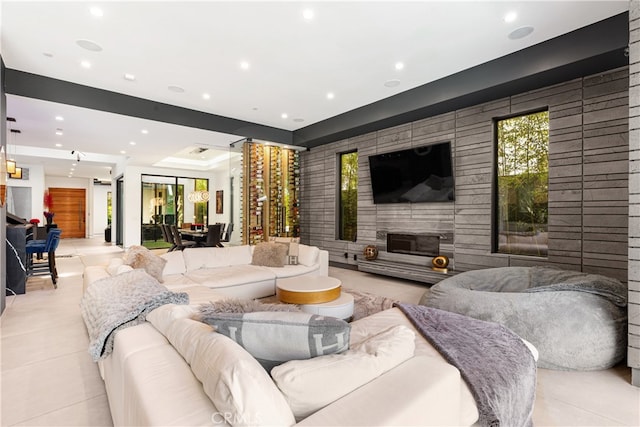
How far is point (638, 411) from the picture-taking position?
1.96 m

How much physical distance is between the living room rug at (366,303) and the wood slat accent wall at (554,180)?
155 cm

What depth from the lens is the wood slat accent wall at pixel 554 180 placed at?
139 inches

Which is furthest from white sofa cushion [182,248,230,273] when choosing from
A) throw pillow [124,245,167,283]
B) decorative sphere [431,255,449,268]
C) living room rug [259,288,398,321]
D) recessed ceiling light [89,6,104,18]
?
decorative sphere [431,255,449,268]

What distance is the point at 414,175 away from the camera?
5.53 meters

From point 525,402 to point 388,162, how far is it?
4.71 m

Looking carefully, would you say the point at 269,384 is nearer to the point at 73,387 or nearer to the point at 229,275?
the point at 73,387

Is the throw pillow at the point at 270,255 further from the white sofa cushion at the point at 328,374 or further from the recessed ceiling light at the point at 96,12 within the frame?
the white sofa cushion at the point at 328,374

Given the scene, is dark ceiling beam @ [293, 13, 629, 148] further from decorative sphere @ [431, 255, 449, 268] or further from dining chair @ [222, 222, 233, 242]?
dining chair @ [222, 222, 233, 242]

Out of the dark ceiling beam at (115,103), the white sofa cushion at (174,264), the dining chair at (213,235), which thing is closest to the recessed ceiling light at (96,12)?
the dark ceiling beam at (115,103)

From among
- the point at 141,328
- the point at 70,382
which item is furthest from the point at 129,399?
the point at 70,382

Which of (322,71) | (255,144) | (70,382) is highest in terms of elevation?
(322,71)

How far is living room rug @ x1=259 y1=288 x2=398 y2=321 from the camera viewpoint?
375 centimetres

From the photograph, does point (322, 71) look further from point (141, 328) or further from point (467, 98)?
point (141, 328)

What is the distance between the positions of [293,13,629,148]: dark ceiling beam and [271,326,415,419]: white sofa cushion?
382 cm
